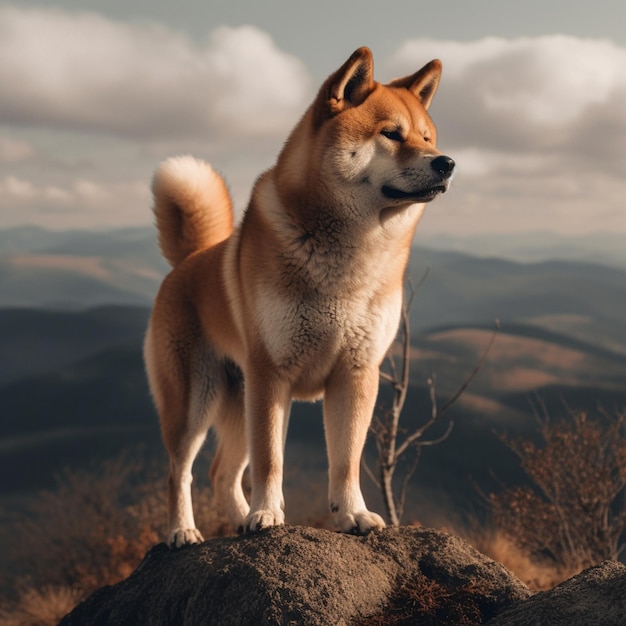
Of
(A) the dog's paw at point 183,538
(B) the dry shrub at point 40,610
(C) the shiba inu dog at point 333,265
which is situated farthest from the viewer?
(B) the dry shrub at point 40,610

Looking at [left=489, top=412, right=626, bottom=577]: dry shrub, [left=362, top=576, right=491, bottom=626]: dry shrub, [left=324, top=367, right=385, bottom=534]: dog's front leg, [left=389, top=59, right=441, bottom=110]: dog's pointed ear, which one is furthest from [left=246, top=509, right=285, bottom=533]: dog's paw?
[left=489, top=412, right=626, bottom=577]: dry shrub

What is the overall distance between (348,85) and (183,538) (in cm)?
343

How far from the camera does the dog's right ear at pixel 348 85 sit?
4.53 metres

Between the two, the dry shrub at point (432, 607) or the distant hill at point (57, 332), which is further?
the distant hill at point (57, 332)

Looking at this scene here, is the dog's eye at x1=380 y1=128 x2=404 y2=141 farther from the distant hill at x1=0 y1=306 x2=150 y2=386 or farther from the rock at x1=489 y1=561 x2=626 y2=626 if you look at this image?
the distant hill at x1=0 y1=306 x2=150 y2=386

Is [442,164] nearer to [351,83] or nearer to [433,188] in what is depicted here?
[433,188]

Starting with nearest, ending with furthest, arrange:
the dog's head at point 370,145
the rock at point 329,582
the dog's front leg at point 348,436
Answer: the rock at point 329,582 < the dog's head at point 370,145 < the dog's front leg at point 348,436

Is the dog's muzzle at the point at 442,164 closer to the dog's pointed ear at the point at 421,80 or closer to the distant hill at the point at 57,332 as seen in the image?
the dog's pointed ear at the point at 421,80

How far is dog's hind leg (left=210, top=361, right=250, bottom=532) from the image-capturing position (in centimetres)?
575

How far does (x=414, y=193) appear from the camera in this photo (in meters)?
4.38

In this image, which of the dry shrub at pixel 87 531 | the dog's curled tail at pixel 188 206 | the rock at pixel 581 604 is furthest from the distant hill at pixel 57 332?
the rock at pixel 581 604

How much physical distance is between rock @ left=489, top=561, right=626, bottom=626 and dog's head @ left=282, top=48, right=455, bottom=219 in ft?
7.67

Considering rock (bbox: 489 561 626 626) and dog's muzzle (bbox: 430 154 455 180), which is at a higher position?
dog's muzzle (bbox: 430 154 455 180)

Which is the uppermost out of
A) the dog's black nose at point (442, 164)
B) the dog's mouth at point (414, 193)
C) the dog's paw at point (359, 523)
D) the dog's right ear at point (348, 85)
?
the dog's right ear at point (348, 85)
